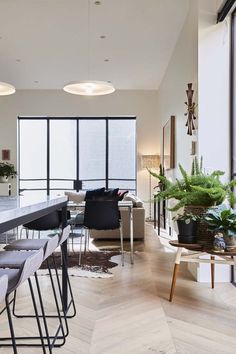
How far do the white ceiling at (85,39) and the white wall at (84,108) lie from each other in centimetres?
89

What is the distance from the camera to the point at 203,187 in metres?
3.09

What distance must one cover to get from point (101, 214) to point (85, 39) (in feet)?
9.99

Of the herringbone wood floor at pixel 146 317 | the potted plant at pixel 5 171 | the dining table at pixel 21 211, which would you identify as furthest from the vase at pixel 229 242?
the potted plant at pixel 5 171

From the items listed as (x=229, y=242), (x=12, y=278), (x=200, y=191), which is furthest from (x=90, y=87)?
(x=12, y=278)

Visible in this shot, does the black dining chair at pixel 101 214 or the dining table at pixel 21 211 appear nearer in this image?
the dining table at pixel 21 211

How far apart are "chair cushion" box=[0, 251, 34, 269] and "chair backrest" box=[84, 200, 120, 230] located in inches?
83.1

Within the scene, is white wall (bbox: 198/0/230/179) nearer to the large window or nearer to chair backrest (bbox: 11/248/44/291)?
chair backrest (bbox: 11/248/44/291)

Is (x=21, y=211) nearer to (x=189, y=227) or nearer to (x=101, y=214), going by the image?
(x=189, y=227)

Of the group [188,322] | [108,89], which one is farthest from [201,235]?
[108,89]

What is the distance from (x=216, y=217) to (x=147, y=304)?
3.18 ft

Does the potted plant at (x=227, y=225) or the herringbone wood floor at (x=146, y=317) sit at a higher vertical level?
the potted plant at (x=227, y=225)

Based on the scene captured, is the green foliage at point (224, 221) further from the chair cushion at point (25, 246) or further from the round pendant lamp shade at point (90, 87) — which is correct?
the round pendant lamp shade at point (90, 87)

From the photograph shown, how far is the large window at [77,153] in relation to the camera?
9.53 meters

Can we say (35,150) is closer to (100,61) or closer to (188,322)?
(100,61)
